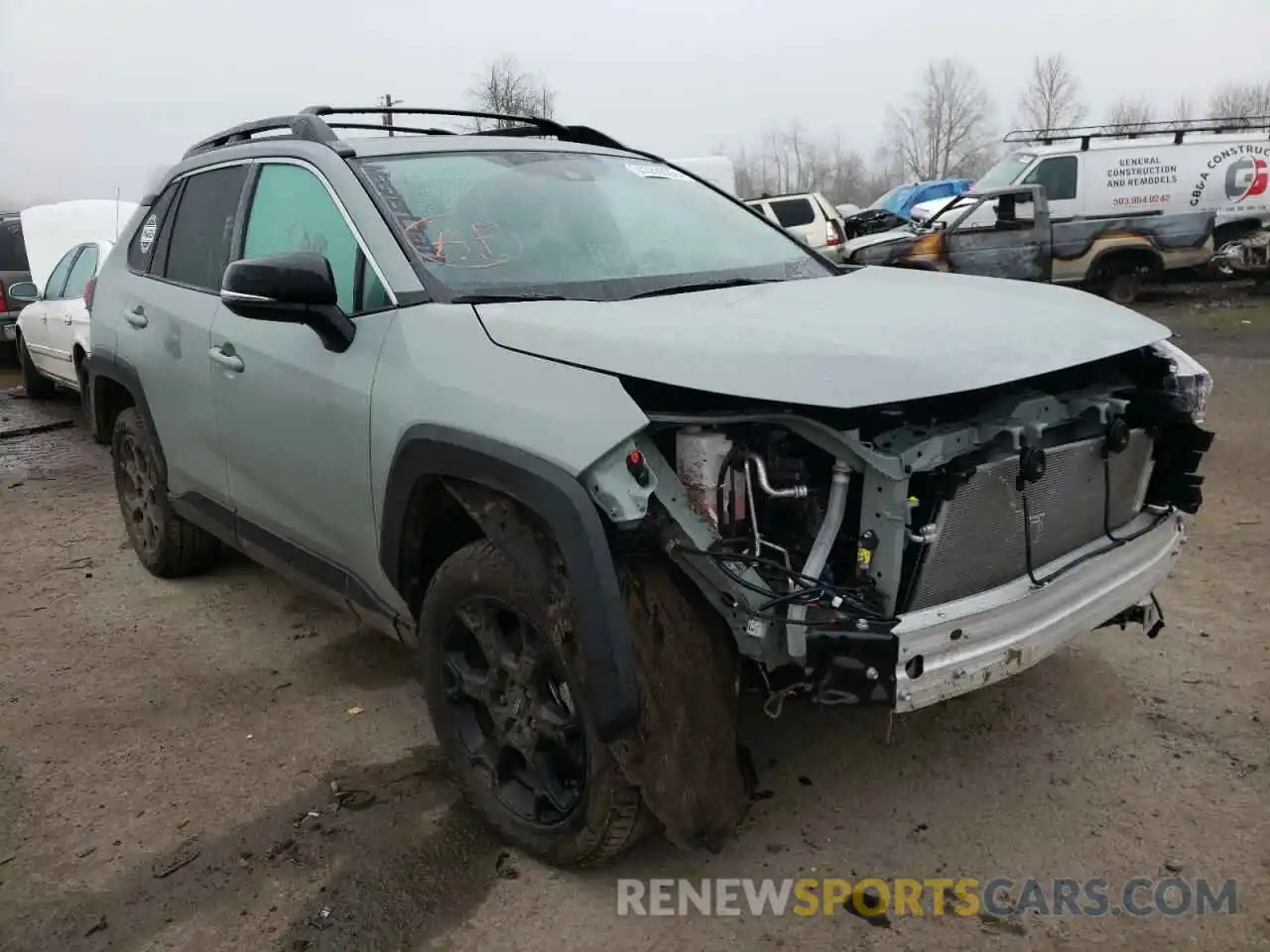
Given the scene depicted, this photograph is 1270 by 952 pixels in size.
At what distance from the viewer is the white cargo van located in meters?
14.3

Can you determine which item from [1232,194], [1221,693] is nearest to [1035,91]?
[1232,194]

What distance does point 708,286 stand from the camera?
Result: 10.3 feet

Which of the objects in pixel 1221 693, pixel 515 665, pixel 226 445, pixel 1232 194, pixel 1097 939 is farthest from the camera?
pixel 1232 194

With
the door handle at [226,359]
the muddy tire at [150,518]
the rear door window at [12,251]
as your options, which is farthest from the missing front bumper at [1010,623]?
the rear door window at [12,251]

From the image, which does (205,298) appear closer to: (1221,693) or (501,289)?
(501,289)

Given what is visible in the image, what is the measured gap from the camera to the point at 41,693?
3.83 m

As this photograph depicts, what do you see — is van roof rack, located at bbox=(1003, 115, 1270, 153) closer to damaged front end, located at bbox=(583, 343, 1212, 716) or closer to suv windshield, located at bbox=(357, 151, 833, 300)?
suv windshield, located at bbox=(357, 151, 833, 300)

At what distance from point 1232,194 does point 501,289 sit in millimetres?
14923

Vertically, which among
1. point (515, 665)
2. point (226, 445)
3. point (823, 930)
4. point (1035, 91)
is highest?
point (1035, 91)

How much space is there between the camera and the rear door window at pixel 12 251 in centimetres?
1209

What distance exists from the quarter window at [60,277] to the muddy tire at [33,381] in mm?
1204

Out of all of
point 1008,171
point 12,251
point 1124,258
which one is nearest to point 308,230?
point 12,251

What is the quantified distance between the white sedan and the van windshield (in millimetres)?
11523

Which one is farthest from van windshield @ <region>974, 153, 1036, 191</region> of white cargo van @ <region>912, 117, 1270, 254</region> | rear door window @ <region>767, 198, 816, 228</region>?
rear door window @ <region>767, 198, 816, 228</region>
